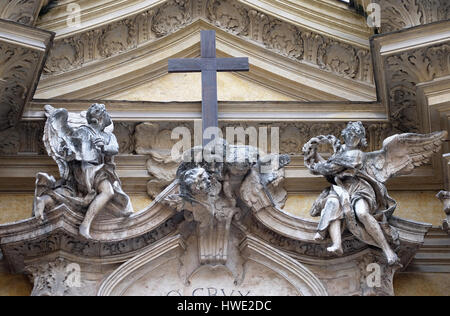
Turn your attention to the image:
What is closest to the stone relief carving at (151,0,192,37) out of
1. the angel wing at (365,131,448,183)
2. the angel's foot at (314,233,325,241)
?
the angel wing at (365,131,448,183)

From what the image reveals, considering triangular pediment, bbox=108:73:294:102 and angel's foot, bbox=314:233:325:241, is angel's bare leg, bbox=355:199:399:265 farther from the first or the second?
triangular pediment, bbox=108:73:294:102

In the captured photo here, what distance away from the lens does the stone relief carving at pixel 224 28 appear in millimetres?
14141

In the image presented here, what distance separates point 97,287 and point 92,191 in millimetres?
855

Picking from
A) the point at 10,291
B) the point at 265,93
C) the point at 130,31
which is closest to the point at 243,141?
the point at 265,93

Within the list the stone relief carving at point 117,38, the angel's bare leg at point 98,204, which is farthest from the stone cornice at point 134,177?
the stone relief carving at point 117,38

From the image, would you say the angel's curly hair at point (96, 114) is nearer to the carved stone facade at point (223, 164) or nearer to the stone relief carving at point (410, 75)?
the carved stone facade at point (223, 164)

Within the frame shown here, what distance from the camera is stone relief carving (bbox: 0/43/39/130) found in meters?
12.8

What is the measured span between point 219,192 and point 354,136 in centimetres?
142

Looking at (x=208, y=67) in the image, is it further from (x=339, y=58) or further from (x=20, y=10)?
(x=20, y=10)

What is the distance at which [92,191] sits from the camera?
11.9 meters
